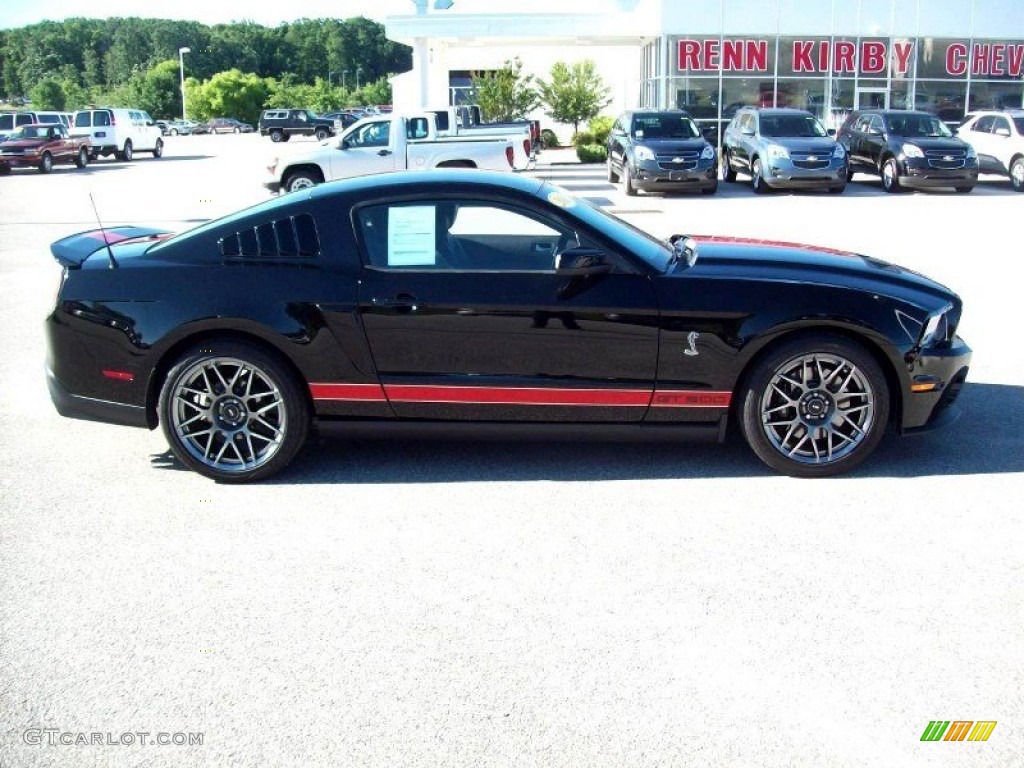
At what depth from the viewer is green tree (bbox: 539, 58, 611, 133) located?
4431 cm

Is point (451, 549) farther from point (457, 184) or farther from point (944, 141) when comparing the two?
point (944, 141)

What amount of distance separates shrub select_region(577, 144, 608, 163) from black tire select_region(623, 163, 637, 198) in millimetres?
12297

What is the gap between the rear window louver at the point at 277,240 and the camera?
5695 mm

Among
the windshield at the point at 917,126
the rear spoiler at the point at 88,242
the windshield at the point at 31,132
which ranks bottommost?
the rear spoiler at the point at 88,242

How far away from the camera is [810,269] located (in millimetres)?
5801

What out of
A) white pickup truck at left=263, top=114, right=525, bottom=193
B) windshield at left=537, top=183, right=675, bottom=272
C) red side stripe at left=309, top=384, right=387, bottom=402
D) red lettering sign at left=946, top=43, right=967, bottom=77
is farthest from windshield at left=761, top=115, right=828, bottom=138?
red side stripe at left=309, top=384, right=387, bottom=402

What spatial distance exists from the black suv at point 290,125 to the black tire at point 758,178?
43844mm

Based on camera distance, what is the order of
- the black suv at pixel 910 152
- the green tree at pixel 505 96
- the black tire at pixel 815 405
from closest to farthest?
1. the black tire at pixel 815 405
2. the black suv at pixel 910 152
3. the green tree at pixel 505 96

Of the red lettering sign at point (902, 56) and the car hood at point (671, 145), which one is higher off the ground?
the red lettering sign at point (902, 56)

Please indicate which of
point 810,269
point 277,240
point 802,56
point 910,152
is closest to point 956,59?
point 802,56

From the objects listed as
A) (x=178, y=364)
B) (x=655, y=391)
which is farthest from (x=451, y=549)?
(x=178, y=364)

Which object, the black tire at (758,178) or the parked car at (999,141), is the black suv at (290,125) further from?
the parked car at (999,141)

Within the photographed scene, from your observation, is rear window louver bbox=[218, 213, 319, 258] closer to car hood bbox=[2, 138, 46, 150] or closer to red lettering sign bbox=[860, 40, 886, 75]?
car hood bbox=[2, 138, 46, 150]

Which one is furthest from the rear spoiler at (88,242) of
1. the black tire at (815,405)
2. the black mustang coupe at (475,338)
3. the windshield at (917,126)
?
the windshield at (917,126)
